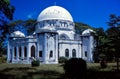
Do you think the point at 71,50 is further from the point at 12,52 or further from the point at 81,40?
the point at 12,52

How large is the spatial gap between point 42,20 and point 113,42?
41.3 metres

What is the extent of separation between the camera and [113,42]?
27.2 m

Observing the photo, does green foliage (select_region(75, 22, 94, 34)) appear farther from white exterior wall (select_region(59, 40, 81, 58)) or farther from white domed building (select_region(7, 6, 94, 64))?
white exterior wall (select_region(59, 40, 81, 58))

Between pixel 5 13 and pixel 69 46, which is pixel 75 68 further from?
pixel 69 46

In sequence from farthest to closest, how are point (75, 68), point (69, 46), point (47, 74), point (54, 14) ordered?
1. point (54, 14)
2. point (69, 46)
3. point (47, 74)
4. point (75, 68)

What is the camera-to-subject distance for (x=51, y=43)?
56438mm

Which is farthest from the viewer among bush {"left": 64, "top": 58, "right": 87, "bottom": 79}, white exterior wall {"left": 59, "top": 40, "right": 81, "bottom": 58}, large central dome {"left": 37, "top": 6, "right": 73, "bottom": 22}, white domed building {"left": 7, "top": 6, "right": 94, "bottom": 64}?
large central dome {"left": 37, "top": 6, "right": 73, "bottom": 22}

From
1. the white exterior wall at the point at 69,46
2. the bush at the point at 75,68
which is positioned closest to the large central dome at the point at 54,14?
the white exterior wall at the point at 69,46

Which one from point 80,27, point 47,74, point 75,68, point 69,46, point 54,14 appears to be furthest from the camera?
point 80,27

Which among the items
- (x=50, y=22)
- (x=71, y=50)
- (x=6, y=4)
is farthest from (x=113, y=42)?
(x=50, y=22)

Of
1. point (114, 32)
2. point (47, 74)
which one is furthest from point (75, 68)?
point (114, 32)

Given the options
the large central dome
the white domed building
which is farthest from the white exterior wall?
the large central dome

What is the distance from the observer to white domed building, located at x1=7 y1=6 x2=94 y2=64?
185 feet

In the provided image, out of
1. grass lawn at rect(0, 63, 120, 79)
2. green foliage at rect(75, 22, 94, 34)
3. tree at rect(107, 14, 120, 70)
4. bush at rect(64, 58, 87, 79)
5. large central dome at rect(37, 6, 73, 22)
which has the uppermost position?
large central dome at rect(37, 6, 73, 22)
